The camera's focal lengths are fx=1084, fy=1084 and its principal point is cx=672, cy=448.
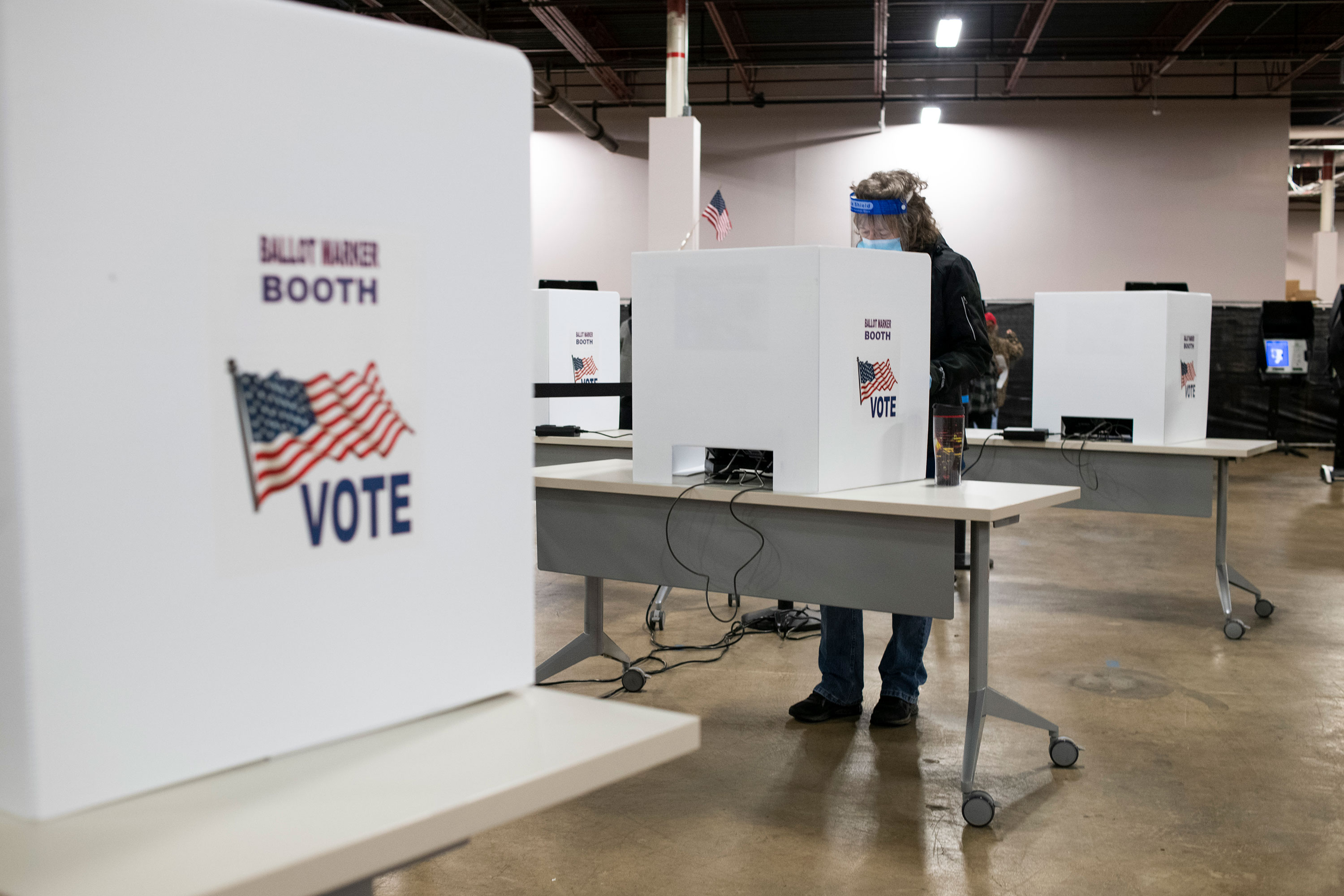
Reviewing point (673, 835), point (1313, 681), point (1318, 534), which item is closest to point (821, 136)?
point (1318, 534)

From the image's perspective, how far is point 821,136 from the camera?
39.2ft

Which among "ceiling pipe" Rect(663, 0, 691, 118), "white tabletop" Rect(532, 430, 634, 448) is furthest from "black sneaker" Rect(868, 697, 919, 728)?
"ceiling pipe" Rect(663, 0, 691, 118)

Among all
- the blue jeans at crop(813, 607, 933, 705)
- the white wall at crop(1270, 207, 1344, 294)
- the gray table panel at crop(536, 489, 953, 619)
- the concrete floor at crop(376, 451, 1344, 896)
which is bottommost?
the concrete floor at crop(376, 451, 1344, 896)

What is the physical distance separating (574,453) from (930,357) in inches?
62.6

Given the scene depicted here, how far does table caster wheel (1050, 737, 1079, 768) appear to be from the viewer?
270cm

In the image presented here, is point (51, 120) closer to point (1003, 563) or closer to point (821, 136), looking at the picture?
point (1003, 563)

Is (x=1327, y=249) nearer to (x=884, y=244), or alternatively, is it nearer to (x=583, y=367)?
(x=583, y=367)

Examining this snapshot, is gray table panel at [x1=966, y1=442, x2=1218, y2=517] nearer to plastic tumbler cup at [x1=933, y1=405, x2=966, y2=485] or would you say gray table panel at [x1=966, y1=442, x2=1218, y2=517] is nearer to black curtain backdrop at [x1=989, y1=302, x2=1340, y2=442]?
plastic tumbler cup at [x1=933, y1=405, x2=966, y2=485]

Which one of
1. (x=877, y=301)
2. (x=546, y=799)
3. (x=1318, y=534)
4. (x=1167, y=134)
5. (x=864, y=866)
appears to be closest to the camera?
(x=546, y=799)

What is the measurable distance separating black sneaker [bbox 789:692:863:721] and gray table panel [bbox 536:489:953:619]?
0.60m

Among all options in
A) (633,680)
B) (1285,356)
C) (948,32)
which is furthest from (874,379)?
(1285,356)

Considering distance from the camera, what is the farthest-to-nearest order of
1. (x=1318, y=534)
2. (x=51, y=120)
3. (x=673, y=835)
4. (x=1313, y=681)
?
(x=1318, y=534) → (x=1313, y=681) → (x=673, y=835) → (x=51, y=120)

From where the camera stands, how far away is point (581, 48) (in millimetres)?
10156

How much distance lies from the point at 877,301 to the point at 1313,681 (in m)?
2.12
